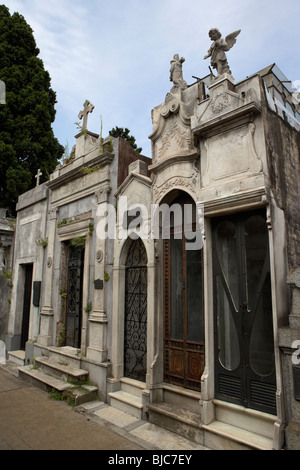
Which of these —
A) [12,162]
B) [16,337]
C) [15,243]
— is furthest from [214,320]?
[12,162]

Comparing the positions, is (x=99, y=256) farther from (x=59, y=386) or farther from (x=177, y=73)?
(x=177, y=73)

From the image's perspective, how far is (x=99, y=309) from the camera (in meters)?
6.05

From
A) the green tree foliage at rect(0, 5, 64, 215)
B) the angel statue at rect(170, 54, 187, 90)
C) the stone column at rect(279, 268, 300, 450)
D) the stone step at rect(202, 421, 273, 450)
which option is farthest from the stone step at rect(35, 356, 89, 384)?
the green tree foliage at rect(0, 5, 64, 215)

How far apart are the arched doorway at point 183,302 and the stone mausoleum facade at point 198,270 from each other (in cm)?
2

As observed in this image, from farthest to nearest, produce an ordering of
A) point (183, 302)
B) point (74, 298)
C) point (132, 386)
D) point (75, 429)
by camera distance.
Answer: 1. point (74, 298)
2. point (132, 386)
3. point (183, 302)
4. point (75, 429)

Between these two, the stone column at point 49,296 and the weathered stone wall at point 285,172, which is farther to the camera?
the stone column at point 49,296

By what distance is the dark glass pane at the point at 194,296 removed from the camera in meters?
4.64

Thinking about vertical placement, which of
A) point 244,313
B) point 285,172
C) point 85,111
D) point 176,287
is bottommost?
point 244,313

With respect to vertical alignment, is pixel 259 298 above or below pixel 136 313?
above

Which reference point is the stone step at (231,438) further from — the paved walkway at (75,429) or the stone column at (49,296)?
the stone column at (49,296)

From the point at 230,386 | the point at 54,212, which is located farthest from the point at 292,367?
the point at 54,212

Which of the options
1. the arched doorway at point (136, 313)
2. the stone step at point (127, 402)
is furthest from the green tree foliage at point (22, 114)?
the stone step at point (127, 402)

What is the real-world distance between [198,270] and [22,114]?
39.5ft

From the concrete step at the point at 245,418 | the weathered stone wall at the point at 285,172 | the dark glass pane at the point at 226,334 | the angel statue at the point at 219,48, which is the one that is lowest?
the concrete step at the point at 245,418
